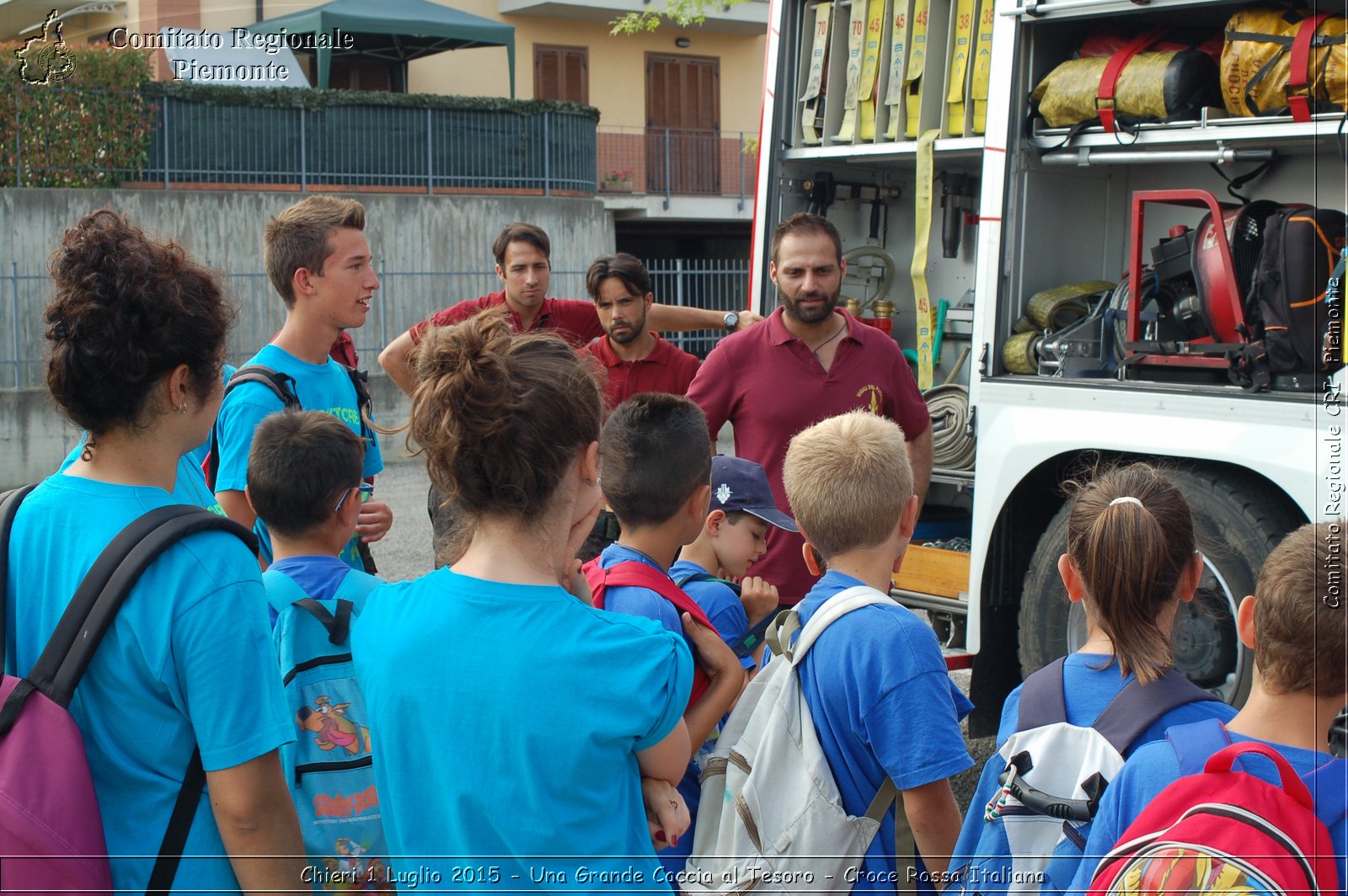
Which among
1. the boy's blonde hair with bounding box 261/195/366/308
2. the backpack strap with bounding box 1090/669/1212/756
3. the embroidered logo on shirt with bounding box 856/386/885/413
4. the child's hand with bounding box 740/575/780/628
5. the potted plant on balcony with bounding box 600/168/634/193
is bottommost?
the backpack strap with bounding box 1090/669/1212/756

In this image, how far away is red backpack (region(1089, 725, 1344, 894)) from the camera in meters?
1.47

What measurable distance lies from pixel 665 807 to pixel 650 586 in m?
0.55

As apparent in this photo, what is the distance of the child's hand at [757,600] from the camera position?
101 inches

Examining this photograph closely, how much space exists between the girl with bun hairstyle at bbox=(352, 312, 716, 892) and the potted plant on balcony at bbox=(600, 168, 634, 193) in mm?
20749

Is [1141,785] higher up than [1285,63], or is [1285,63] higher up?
[1285,63]

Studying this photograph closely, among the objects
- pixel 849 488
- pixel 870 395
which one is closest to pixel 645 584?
pixel 849 488

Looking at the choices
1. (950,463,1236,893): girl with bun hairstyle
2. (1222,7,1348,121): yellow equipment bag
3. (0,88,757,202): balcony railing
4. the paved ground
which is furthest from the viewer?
(0,88,757,202): balcony railing

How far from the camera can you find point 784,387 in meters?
4.20

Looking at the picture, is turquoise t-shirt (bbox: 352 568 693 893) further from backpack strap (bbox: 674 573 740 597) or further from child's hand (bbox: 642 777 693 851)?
backpack strap (bbox: 674 573 740 597)

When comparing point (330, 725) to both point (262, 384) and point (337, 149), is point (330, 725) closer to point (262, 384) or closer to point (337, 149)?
point (262, 384)

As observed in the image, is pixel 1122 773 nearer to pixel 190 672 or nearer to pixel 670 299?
pixel 190 672

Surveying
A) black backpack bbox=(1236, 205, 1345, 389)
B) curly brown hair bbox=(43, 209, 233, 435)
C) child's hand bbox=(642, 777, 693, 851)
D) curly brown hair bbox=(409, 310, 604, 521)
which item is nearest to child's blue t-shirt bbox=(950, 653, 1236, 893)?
child's hand bbox=(642, 777, 693, 851)

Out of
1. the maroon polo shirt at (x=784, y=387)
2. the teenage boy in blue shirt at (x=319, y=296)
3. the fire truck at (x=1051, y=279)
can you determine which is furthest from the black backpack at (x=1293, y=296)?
the teenage boy in blue shirt at (x=319, y=296)

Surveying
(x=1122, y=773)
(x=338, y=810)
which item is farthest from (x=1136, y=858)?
(x=338, y=810)
